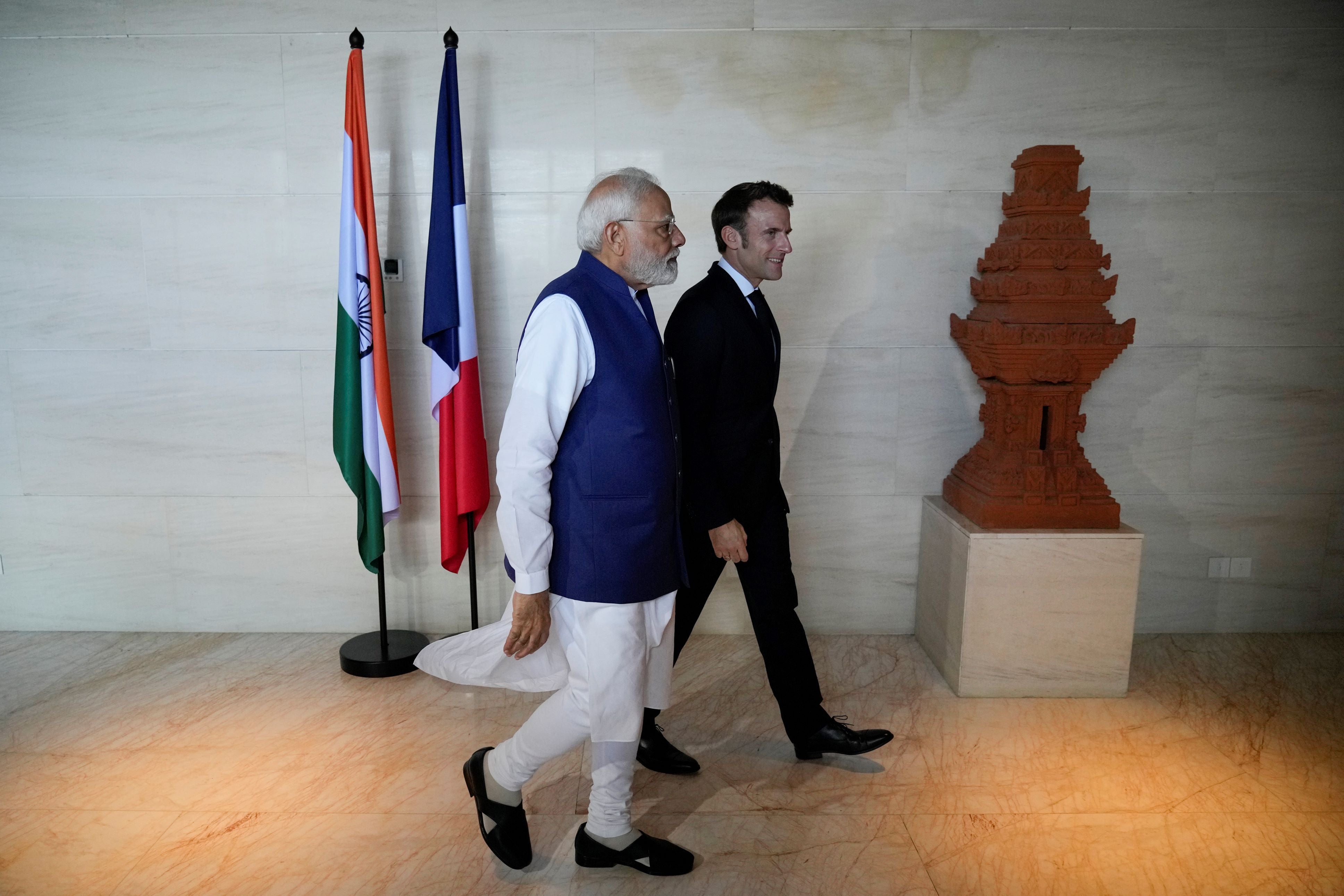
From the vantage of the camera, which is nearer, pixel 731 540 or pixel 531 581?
pixel 531 581

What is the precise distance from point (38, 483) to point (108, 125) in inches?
61.4

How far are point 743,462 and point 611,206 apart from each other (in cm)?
90

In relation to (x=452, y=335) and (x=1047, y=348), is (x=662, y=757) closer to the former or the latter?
(x=452, y=335)

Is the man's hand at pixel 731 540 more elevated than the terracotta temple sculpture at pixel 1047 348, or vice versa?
the terracotta temple sculpture at pixel 1047 348

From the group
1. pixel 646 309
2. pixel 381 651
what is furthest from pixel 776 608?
pixel 381 651

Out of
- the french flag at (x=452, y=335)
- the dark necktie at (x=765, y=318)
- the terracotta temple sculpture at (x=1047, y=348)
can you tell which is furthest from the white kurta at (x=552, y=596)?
the terracotta temple sculpture at (x=1047, y=348)

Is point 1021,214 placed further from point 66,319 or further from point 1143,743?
point 66,319

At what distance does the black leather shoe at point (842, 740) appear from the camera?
284 cm

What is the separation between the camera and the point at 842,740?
112 inches

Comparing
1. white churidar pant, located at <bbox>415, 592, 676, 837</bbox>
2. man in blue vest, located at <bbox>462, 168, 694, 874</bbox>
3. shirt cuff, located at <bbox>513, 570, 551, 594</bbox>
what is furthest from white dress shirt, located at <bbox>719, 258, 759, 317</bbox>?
shirt cuff, located at <bbox>513, 570, 551, 594</bbox>

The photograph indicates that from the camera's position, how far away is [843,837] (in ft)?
8.18

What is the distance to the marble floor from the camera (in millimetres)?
2336

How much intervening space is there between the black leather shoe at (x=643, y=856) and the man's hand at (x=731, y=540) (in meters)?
0.78

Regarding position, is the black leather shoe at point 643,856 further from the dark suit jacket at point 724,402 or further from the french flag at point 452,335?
the french flag at point 452,335
